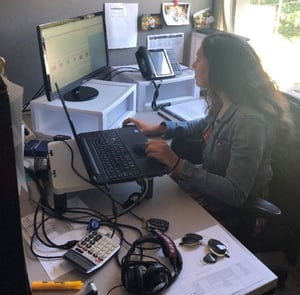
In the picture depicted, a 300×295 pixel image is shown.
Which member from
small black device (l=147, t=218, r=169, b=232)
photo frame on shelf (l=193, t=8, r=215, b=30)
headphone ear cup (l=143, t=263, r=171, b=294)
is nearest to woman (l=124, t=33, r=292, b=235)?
small black device (l=147, t=218, r=169, b=232)

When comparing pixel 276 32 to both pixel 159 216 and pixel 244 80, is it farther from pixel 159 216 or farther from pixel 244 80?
pixel 159 216

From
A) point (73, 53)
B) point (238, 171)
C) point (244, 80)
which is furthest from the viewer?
point (73, 53)

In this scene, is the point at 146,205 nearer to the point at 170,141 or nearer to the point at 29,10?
the point at 170,141

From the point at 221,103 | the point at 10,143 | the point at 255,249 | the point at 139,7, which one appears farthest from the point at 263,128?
the point at 139,7

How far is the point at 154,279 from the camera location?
33.2 inches

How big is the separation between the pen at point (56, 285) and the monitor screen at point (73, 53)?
0.79m

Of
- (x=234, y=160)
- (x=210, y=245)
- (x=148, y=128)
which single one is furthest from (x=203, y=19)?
(x=210, y=245)

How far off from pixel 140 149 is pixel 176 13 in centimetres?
110

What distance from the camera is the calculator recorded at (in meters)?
0.91

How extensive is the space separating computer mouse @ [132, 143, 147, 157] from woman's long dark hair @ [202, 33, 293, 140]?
0.34m

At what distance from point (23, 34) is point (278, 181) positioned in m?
1.23

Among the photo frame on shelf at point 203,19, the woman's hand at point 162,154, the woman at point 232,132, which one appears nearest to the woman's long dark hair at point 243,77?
the woman at point 232,132

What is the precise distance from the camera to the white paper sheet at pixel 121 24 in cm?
187

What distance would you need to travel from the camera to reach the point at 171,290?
2.84ft
